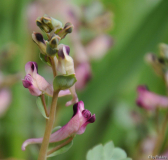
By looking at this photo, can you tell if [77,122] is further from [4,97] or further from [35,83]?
[4,97]

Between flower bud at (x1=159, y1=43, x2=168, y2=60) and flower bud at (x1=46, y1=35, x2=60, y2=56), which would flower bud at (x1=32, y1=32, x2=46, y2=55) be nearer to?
flower bud at (x1=46, y1=35, x2=60, y2=56)

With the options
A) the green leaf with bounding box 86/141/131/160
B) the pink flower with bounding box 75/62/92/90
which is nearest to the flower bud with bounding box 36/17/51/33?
the green leaf with bounding box 86/141/131/160

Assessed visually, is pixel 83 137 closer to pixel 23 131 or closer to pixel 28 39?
pixel 23 131

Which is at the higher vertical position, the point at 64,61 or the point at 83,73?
the point at 83,73

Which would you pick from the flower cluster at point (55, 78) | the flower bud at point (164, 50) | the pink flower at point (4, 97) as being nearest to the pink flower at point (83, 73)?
the pink flower at point (4, 97)

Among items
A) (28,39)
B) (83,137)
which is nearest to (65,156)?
(83,137)

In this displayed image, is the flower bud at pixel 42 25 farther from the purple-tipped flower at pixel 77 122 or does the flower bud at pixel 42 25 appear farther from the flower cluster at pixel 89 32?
the flower cluster at pixel 89 32

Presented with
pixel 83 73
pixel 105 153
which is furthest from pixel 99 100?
pixel 105 153
